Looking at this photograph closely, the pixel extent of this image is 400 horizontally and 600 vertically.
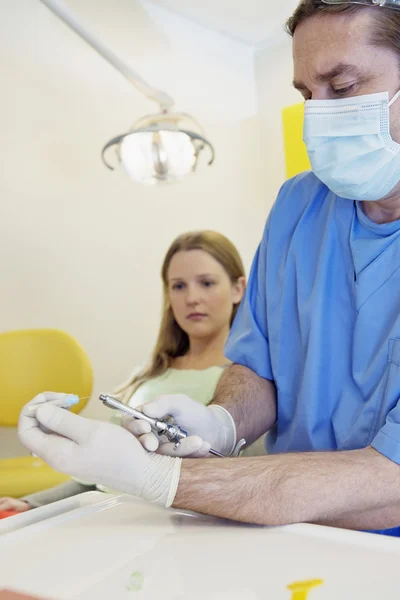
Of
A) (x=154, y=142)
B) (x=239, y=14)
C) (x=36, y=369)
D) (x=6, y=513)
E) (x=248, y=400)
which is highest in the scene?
(x=239, y=14)

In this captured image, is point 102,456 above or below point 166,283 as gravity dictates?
below

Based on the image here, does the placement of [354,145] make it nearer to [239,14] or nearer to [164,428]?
[164,428]

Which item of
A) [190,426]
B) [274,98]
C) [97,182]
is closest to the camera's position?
[190,426]

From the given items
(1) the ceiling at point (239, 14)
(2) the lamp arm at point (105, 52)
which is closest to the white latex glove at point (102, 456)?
(2) the lamp arm at point (105, 52)

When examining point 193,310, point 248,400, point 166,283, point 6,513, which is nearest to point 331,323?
point 248,400

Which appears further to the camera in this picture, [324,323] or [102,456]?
[324,323]

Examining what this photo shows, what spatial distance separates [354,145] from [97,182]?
206 cm

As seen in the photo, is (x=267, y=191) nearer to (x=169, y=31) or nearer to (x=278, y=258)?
(x=169, y=31)

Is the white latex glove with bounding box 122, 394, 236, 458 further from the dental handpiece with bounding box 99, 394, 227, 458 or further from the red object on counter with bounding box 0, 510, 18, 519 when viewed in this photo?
the red object on counter with bounding box 0, 510, 18, 519

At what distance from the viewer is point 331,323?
3.84 ft

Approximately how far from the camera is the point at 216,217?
356cm

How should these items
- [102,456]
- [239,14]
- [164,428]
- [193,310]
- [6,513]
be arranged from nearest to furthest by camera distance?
[102,456] → [164,428] → [6,513] → [193,310] → [239,14]

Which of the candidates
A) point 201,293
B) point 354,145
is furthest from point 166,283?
point 354,145

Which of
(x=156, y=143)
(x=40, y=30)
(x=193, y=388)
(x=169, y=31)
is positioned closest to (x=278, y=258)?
(x=193, y=388)
